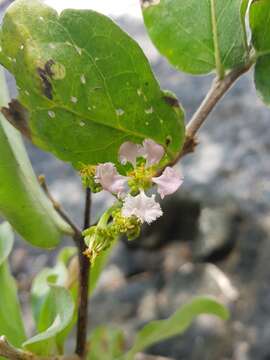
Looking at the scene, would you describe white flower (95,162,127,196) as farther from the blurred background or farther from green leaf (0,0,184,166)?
the blurred background

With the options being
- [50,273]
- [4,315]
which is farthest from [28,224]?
[50,273]

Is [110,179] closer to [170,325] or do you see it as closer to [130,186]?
[130,186]

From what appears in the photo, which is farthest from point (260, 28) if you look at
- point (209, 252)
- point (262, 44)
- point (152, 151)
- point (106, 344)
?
point (209, 252)

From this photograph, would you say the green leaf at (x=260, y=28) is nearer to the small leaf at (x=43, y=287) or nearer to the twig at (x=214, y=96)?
the twig at (x=214, y=96)

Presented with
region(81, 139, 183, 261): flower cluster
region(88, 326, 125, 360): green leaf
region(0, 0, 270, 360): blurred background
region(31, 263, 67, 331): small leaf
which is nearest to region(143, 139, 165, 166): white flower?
region(81, 139, 183, 261): flower cluster

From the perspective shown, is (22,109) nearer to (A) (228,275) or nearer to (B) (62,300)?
(B) (62,300)
